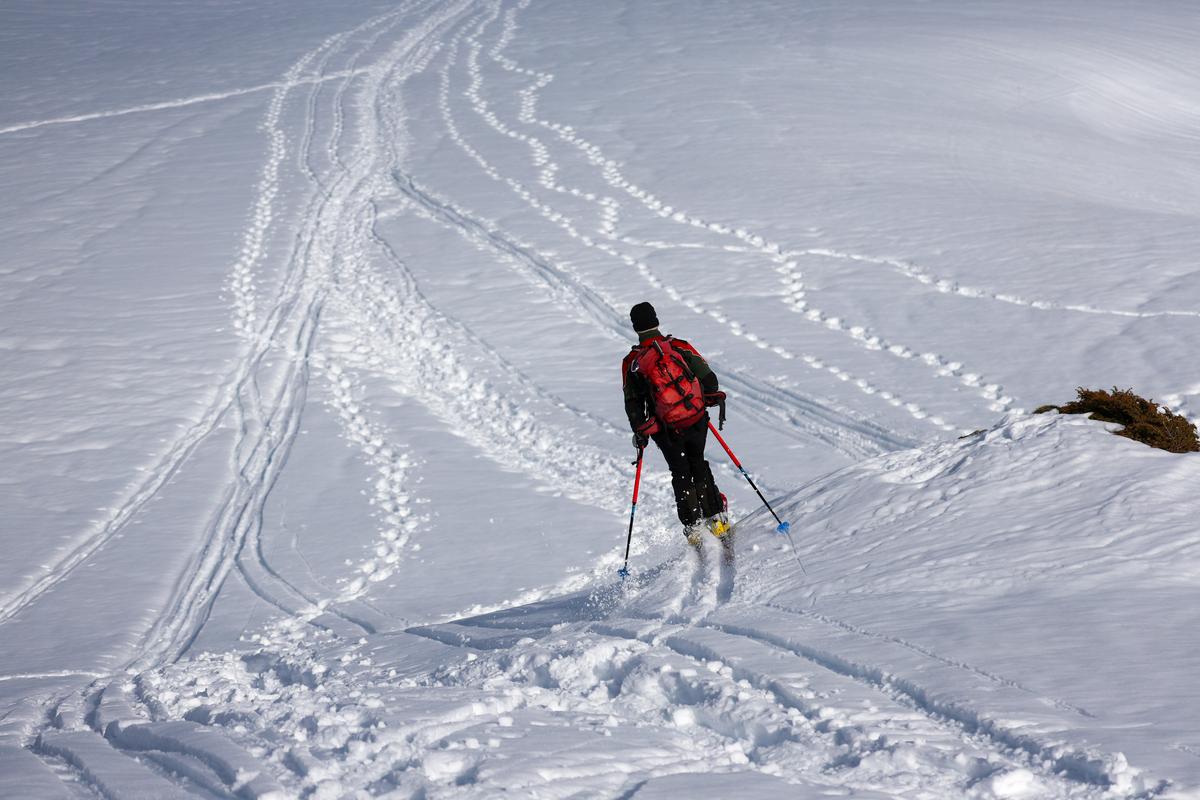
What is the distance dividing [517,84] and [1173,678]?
21.0 m

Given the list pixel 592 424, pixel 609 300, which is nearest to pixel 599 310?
pixel 609 300

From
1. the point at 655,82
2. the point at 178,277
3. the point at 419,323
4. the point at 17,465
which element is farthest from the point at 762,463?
the point at 655,82

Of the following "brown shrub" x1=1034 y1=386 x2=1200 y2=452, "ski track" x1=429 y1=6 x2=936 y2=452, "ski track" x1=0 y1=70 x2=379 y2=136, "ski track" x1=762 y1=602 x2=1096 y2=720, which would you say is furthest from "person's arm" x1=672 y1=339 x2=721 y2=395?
"ski track" x1=0 y1=70 x2=379 y2=136

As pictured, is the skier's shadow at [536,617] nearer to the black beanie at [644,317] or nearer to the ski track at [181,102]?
the black beanie at [644,317]

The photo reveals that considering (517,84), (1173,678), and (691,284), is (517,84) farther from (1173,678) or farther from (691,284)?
(1173,678)

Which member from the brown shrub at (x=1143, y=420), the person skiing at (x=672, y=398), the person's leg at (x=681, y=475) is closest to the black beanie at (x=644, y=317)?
the person skiing at (x=672, y=398)

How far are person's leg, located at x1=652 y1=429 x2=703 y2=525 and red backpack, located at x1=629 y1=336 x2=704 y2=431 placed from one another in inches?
6.6

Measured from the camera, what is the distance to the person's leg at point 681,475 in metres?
6.79

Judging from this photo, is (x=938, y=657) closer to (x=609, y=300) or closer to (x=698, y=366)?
(x=698, y=366)

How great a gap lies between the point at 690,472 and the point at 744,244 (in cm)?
775

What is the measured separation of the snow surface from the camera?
4258 millimetres

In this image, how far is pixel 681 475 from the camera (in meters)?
6.92

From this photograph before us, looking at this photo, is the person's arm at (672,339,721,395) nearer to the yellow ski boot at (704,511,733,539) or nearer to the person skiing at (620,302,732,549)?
the person skiing at (620,302,732,549)

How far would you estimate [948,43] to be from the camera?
24.3 meters
